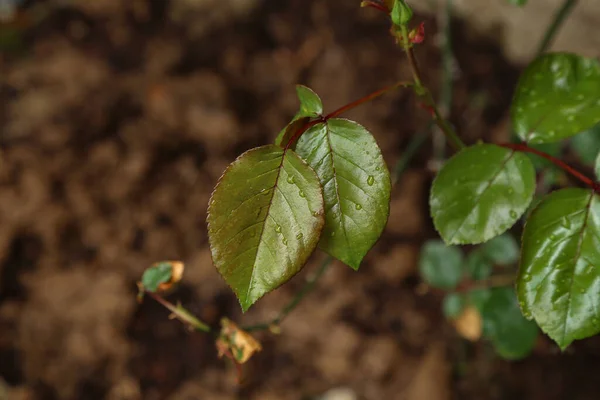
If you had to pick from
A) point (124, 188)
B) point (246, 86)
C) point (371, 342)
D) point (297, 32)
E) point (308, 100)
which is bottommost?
point (371, 342)

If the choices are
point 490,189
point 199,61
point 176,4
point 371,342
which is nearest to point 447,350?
point 371,342

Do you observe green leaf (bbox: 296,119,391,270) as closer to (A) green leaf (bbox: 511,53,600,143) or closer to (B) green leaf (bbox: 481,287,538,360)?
(A) green leaf (bbox: 511,53,600,143)

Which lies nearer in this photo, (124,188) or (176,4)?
(124,188)

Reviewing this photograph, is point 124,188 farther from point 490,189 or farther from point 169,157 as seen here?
point 490,189

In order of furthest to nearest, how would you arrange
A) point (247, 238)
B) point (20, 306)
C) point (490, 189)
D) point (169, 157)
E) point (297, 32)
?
point (297, 32)
point (169, 157)
point (20, 306)
point (490, 189)
point (247, 238)

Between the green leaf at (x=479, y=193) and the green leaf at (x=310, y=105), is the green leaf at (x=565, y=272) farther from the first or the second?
the green leaf at (x=310, y=105)

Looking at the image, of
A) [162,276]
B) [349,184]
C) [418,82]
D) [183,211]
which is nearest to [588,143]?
[418,82]

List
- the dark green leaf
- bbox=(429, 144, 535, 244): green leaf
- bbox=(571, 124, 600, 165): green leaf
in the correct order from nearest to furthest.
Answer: bbox=(429, 144, 535, 244): green leaf < bbox=(571, 124, 600, 165): green leaf < the dark green leaf

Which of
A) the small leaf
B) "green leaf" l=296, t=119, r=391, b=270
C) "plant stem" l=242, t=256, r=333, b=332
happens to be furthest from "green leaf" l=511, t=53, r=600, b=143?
the small leaf
